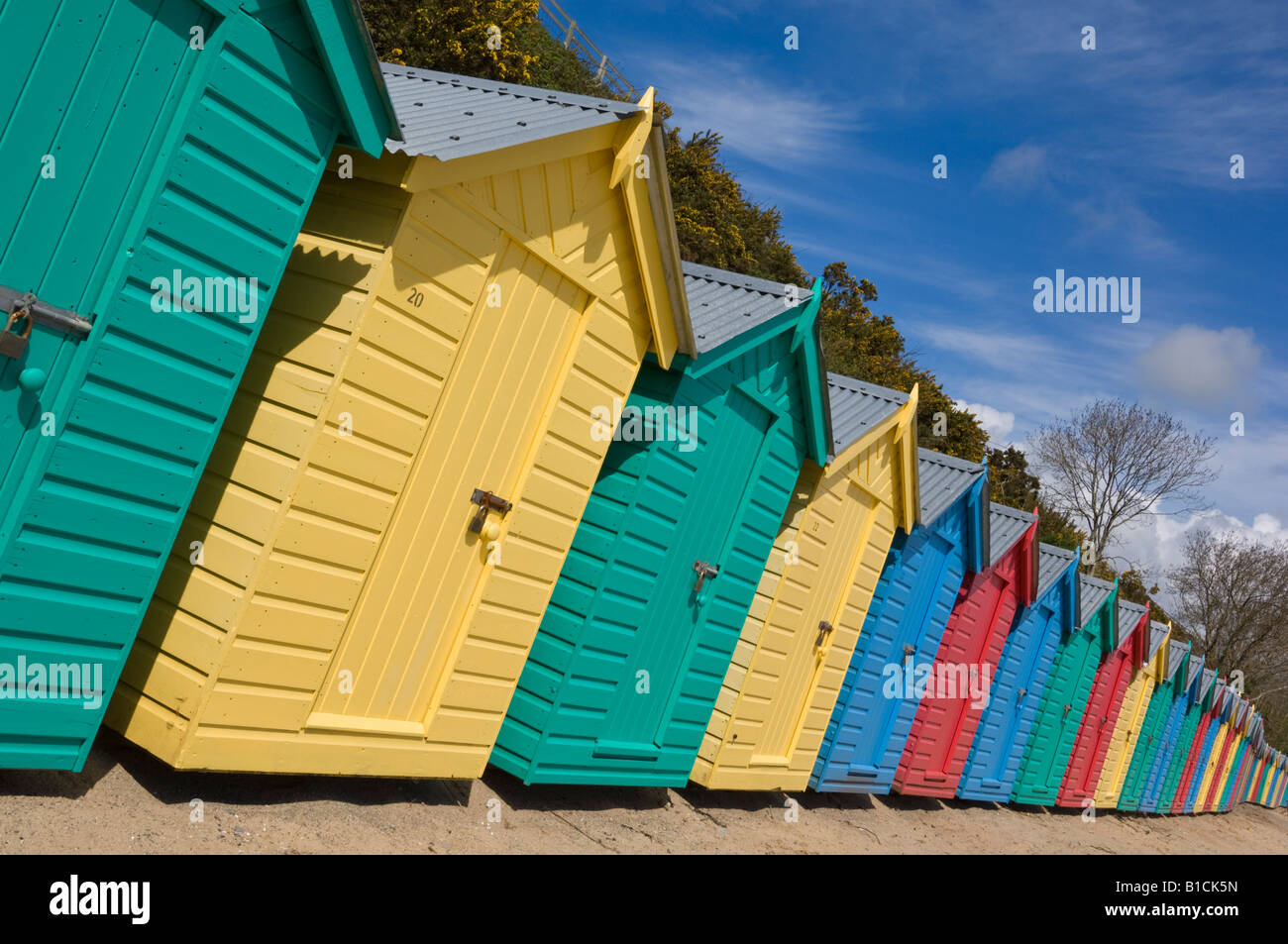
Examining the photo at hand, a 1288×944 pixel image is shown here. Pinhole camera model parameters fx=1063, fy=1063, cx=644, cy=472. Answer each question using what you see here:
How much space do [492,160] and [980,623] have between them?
10.9 m

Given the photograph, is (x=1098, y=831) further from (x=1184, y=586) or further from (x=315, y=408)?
(x=1184, y=586)

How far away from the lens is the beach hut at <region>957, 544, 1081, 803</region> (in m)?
15.8

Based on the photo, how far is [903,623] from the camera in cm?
1249

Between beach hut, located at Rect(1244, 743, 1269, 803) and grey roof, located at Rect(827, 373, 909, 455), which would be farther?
beach hut, located at Rect(1244, 743, 1269, 803)

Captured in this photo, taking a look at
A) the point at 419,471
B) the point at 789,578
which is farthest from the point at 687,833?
the point at 419,471

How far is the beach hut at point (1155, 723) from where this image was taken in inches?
928

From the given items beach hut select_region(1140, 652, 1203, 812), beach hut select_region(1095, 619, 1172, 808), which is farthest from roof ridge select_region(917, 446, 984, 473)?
beach hut select_region(1140, 652, 1203, 812)

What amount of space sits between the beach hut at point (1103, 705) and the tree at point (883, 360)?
313 inches

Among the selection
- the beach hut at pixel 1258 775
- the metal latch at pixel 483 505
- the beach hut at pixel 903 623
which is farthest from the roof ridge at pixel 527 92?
the beach hut at pixel 1258 775

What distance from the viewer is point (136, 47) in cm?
424

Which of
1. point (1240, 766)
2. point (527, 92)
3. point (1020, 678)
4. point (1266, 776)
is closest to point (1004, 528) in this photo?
point (1020, 678)

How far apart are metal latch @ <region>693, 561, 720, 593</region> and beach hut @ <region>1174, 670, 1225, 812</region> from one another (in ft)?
76.3

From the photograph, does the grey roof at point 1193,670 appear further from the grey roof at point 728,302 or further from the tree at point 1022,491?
the grey roof at point 728,302

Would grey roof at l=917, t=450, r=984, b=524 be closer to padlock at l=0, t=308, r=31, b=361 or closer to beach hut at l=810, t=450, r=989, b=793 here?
beach hut at l=810, t=450, r=989, b=793
